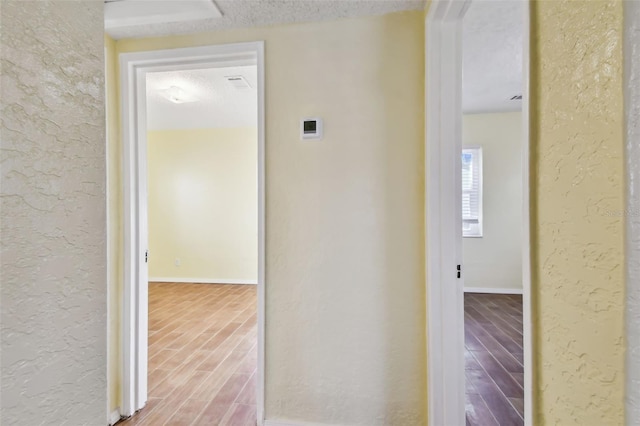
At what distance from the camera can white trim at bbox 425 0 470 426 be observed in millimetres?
1398

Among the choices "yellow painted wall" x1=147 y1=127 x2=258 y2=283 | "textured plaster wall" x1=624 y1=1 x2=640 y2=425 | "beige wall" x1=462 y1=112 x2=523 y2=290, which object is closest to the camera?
"textured plaster wall" x1=624 y1=1 x2=640 y2=425

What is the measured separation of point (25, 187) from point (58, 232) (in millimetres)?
89

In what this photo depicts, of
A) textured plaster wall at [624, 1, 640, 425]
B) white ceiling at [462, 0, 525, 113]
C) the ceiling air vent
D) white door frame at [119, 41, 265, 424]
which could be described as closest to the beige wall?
white ceiling at [462, 0, 525, 113]

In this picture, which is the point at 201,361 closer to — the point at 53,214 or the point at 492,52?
the point at 53,214

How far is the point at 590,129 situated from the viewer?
0.43 metres

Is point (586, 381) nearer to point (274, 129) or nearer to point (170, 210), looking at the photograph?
point (274, 129)

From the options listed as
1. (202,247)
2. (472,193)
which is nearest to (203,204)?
(202,247)

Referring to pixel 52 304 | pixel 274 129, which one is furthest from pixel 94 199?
pixel 274 129

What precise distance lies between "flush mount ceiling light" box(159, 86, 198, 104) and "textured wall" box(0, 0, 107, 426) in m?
2.89

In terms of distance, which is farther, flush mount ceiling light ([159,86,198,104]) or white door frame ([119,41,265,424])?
flush mount ceiling light ([159,86,198,104])

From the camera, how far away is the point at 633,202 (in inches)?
14.0

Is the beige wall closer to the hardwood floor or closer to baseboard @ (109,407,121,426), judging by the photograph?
the hardwood floor

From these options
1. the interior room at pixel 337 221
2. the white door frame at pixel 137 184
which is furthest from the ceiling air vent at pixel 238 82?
the white door frame at pixel 137 184

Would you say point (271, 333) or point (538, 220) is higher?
point (538, 220)
